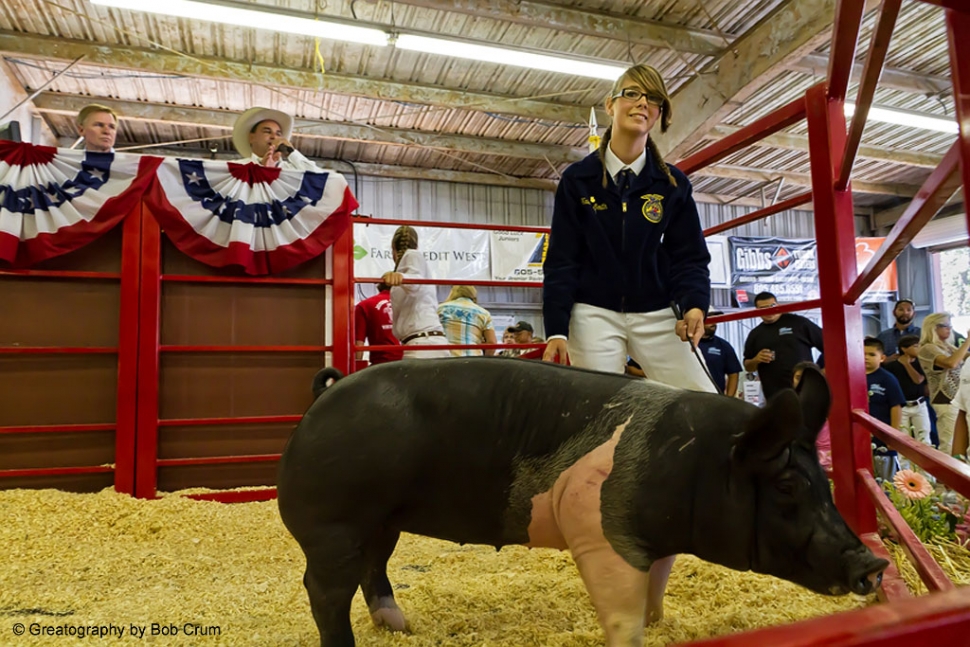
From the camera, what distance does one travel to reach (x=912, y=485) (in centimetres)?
221

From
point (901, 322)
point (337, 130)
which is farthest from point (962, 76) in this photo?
point (337, 130)

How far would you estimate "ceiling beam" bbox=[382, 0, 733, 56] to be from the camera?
5594 mm

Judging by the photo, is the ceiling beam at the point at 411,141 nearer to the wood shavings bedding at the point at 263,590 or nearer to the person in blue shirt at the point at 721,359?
the person in blue shirt at the point at 721,359

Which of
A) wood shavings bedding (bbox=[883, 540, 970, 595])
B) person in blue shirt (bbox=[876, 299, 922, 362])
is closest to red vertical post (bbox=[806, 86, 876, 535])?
wood shavings bedding (bbox=[883, 540, 970, 595])

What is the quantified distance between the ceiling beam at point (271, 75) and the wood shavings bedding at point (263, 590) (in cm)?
481

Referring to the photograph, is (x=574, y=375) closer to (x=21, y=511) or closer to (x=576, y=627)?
(x=576, y=627)

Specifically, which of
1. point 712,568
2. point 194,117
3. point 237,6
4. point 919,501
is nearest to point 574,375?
point 712,568

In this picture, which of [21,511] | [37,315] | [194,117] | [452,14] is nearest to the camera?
Answer: [21,511]

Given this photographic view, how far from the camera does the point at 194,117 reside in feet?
25.6

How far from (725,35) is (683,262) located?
5.36 m

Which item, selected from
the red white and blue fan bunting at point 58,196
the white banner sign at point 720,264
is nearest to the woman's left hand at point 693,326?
the red white and blue fan bunting at point 58,196

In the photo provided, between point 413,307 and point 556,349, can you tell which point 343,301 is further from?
point 556,349

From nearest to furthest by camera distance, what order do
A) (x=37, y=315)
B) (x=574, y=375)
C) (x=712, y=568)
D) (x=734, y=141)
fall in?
(x=574, y=375)
(x=712, y=568)
(x=734, y=141)
(x=37, y=315)

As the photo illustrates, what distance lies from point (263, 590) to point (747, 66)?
240 inches
